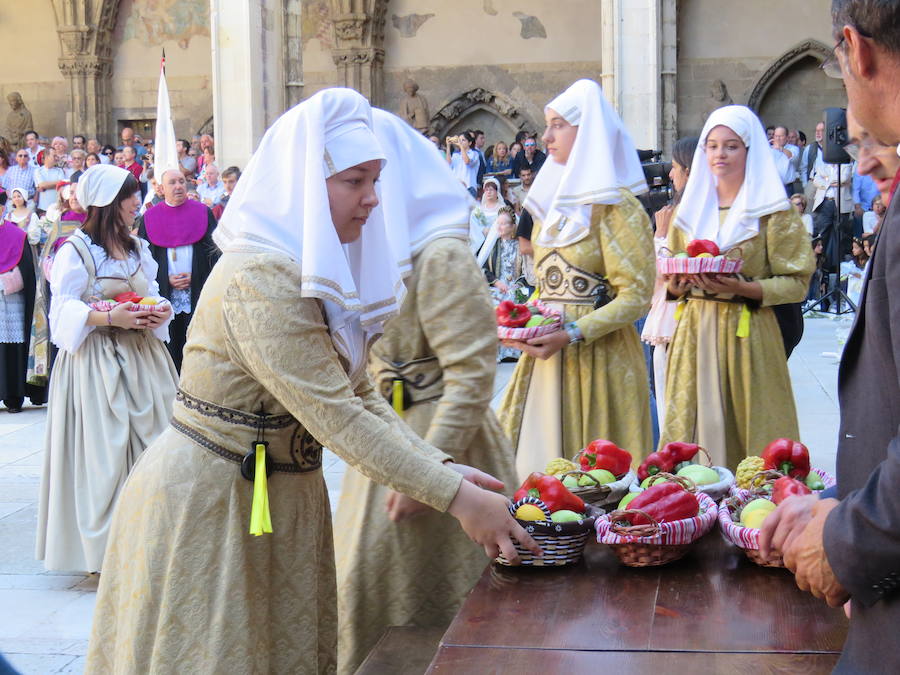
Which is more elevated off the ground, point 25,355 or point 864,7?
point 864,7

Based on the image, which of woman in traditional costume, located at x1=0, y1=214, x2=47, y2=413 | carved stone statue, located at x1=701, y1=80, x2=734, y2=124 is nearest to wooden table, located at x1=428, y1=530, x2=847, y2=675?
woman in traditional costume, located at x1=0, y1=214, x2=47, y2=413

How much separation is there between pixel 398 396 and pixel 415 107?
64.8 ft

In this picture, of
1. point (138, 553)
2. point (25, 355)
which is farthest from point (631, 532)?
point (25, 355)

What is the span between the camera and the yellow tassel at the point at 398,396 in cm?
299

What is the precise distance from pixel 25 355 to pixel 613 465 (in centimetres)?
764

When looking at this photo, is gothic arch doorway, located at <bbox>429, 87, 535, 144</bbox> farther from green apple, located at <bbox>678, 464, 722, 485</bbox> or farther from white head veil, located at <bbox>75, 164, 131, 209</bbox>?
green apple, located at <bbox>678, 464, 722, 485</bbox>

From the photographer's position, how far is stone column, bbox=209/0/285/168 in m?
14.3

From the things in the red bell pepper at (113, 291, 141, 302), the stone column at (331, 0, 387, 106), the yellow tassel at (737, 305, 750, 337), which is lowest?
the yellow tassel at (737, 305, 750, 337)

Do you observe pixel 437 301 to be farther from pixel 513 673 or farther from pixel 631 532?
pixel 513 673

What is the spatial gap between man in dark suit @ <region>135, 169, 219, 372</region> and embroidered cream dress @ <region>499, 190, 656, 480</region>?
483cm

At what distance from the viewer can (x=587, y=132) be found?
Result: 4375 mm

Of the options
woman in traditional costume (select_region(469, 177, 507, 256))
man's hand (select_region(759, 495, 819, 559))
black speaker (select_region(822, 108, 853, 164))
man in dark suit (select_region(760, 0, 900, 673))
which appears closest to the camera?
man in dark suit (select_region(760, 0, 900, 673))

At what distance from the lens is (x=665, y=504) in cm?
252

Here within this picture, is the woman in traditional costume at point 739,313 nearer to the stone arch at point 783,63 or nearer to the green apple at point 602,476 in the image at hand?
the green apple at point 602,476
